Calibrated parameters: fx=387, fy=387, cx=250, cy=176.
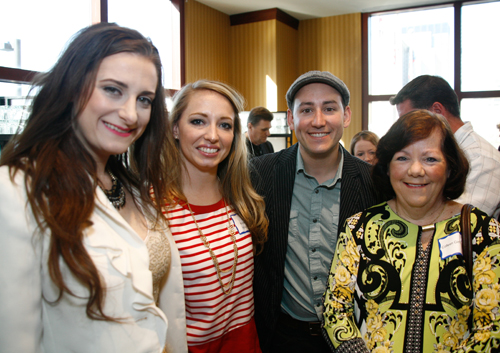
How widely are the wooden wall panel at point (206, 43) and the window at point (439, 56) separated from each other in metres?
3.07

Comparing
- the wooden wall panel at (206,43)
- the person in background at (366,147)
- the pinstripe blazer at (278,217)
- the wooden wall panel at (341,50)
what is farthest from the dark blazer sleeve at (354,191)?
the wooden wall panel at (341,50)

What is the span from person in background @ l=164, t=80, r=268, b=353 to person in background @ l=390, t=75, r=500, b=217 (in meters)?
1.13

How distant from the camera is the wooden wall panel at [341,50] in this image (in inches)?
332

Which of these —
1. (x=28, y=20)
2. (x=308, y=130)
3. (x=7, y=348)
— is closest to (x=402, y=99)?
(x=308, y=130)

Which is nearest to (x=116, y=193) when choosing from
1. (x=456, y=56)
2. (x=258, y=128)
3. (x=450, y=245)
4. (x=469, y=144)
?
(x=450, y=245)

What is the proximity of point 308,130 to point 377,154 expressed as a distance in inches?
15.5

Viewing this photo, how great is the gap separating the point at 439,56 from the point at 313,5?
2.83 meters

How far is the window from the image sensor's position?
25.5 feet

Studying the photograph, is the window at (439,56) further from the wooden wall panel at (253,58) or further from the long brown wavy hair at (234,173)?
the long brown wavy hair at (234,173)

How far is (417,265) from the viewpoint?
55.4 inches

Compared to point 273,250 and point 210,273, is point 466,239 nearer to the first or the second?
point 273,250

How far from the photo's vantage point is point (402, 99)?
275 centimetres

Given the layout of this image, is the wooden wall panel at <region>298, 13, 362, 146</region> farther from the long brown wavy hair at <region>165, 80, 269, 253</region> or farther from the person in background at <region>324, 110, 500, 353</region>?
the person in background at <region>324, 110, 500, 353</region>

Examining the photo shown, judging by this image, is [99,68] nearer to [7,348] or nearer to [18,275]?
[18,275]
